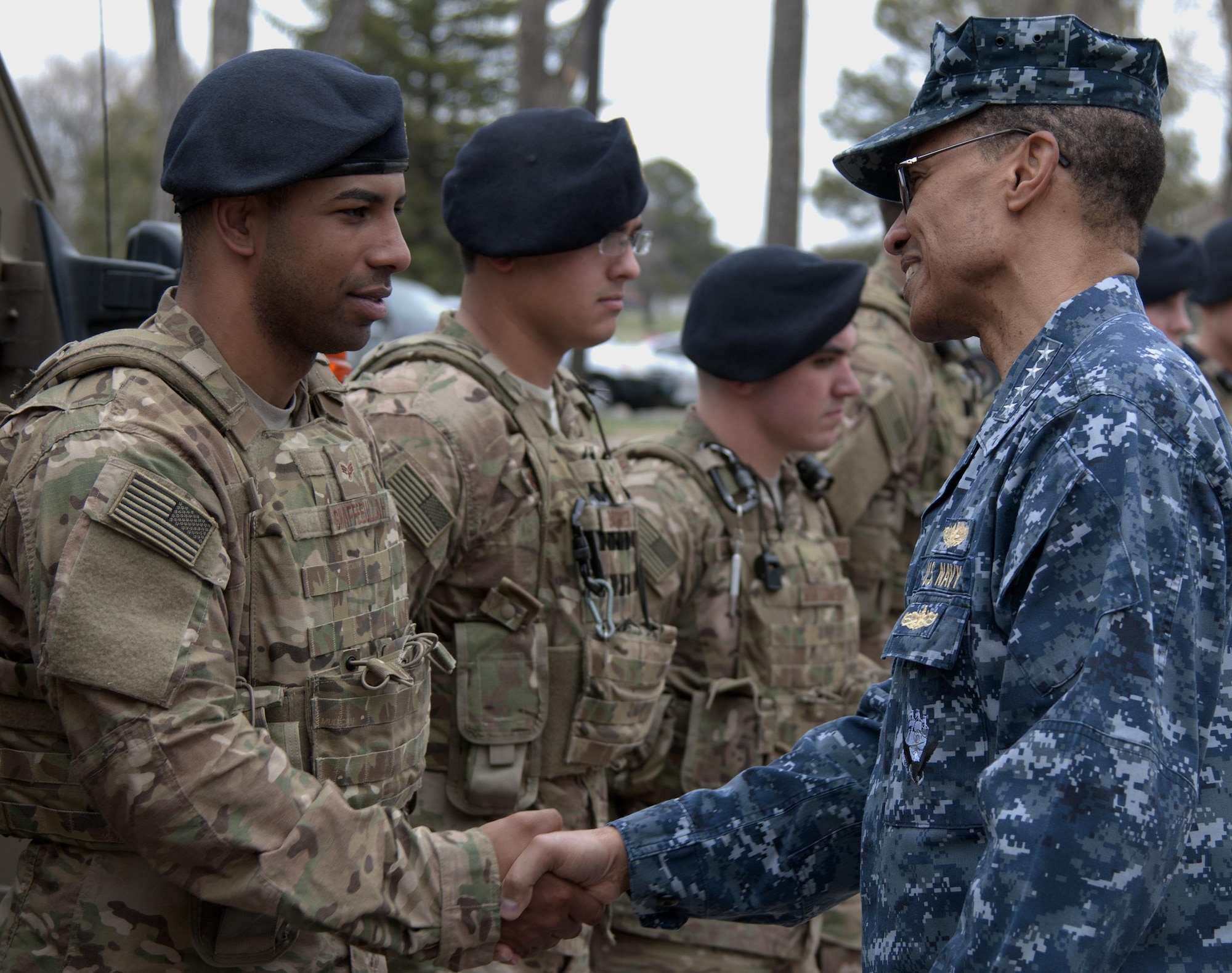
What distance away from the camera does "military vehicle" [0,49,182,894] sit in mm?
3271

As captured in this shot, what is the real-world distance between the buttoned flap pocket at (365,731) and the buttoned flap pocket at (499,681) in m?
0.61

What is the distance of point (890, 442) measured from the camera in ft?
→ 16.0

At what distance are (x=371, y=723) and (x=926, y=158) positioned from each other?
140 centimetres

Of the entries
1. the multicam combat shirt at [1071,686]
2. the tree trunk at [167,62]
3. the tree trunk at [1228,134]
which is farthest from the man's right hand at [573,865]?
the tree trunk at [1228,134]

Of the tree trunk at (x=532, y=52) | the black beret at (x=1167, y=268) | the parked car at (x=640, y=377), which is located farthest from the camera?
the parked car at (x=640, y=377)

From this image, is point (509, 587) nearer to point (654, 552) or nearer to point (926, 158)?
point (654, 552)

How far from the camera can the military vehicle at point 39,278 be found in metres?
3.27

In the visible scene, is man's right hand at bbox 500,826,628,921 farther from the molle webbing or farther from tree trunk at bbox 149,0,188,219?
tree trunk at bbox 149,0,188,219

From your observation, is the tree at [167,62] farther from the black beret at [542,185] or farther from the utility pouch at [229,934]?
the utility pouch at [229,934]

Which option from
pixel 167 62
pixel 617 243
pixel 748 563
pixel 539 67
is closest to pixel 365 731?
pixel 617 243

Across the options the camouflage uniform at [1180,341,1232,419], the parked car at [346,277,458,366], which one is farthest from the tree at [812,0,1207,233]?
the camouflage uniform at [1180,341,1232,419]

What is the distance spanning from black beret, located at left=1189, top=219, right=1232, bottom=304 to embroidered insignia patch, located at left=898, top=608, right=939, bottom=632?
535cm

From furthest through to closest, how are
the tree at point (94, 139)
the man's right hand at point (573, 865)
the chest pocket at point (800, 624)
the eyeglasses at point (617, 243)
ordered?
the tree at point (94, 139) < the chest pocket at point (800, 624) < the eyeglasses at point (617, 243) < the man's right hand at point (573, 865)

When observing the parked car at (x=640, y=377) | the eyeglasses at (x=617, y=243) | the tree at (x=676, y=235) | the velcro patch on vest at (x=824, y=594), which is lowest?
the tree at (x=676, y=235)
